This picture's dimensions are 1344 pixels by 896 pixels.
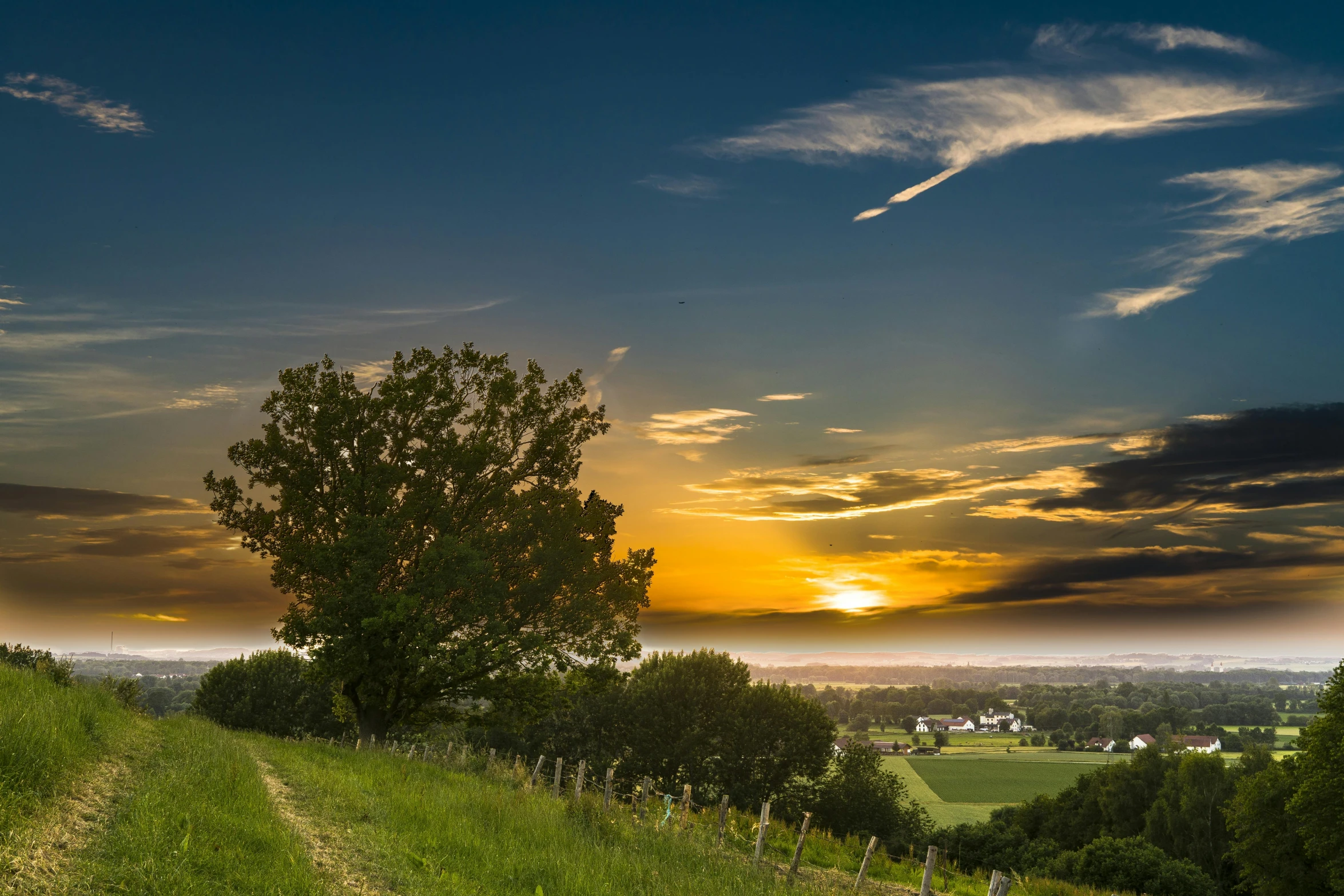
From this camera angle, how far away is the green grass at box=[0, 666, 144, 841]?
407 inches

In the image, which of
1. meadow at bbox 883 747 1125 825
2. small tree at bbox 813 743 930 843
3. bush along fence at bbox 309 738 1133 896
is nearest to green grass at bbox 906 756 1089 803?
meadow at bbox 883 747 1125 825

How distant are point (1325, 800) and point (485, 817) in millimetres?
45581

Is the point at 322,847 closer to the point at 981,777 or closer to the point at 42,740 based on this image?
the point at 42,740

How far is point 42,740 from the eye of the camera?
475 inches

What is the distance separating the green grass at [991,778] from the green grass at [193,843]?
113m

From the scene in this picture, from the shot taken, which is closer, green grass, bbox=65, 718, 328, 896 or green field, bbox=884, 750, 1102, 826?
green grass, bbox=65, 718, 328, 896

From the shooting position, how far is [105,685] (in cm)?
2802

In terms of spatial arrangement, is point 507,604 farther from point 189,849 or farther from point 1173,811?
point 1173,811

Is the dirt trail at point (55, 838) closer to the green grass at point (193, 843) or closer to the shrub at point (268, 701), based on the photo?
the green grass at point (193, 843)

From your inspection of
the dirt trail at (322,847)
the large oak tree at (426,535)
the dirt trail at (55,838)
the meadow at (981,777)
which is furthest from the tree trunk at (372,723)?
the meadow at (981,777)

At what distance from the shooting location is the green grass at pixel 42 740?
10.3m

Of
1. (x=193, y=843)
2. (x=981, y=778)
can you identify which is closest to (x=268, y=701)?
(x=193, y=843)

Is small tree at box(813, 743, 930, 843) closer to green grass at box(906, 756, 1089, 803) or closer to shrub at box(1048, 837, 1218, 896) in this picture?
shrub at box(1048, 837, 1218, 896)

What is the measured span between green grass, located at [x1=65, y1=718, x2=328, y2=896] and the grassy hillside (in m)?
0.03
